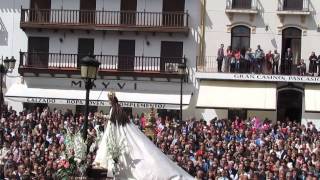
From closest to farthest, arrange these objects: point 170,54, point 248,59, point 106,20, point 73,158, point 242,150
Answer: point 73,158
point 242,150
point 248,59
point 170,54
point 106,20

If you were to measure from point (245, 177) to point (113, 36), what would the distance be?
21.7m

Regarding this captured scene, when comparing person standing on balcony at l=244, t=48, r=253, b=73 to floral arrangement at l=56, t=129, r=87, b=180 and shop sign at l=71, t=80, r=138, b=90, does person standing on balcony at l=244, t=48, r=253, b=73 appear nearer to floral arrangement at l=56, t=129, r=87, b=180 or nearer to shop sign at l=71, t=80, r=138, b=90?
shop sign at l=71, t=80, r=138, b=90

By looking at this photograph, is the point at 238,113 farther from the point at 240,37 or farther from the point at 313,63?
the point at 313,63

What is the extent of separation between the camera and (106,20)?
3991 cm

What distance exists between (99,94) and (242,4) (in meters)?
9.16

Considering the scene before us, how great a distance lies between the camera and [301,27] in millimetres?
38656

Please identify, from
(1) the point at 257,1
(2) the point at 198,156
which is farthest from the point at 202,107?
(2) the point at 198,156

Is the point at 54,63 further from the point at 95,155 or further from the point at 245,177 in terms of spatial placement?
the point at 95,155

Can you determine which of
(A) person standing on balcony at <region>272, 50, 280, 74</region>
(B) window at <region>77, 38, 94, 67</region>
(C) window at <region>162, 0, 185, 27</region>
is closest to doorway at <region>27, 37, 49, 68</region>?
(B) window at <region>77, 38, 94, 67</region>

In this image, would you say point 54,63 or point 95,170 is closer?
point 95,170

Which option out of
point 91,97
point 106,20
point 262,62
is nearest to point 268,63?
point 262,62

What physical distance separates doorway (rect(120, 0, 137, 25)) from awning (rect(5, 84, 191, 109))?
13.1 feet

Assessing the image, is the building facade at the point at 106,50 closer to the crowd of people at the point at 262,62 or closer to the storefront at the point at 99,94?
the storefront at the point at 99,94

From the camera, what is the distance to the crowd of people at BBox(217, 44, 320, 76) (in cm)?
3772
